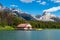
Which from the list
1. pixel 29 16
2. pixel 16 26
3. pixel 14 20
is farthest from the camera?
pixel 29 16

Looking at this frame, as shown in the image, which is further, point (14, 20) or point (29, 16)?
point (29, 16)

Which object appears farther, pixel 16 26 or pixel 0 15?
pixel 0 15

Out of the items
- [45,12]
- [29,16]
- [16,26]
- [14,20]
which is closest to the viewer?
[16,26]

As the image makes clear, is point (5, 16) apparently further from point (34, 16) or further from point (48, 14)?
point (48, 14)

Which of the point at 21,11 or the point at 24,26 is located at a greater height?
the point at 21,11

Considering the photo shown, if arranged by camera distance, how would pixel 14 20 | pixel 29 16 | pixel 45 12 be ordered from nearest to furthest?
1. pixel 14 20
2. pixel 29 16
3. pixel 45 12

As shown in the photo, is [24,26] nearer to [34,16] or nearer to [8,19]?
[8,19]

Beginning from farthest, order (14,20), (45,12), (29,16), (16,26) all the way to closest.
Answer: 1. (45,12)
2. (29,16)
3. (14,20)
4. (16,26)

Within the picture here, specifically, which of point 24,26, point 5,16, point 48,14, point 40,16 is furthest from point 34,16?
point 24,26

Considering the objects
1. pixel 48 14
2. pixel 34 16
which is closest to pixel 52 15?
pixel 48 14
